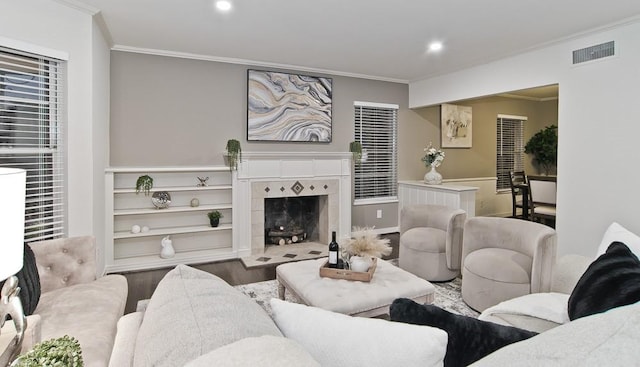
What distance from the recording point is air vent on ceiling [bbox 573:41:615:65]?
3521mm

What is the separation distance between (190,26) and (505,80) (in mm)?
3895

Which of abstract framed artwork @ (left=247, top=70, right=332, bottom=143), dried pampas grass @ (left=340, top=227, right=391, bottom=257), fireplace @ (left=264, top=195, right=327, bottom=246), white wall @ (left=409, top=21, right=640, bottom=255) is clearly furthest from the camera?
fireplace @ (left=264, top=195, right=327, bottom=246)

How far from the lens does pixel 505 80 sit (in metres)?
4.55

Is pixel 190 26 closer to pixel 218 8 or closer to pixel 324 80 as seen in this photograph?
pixel 218 8

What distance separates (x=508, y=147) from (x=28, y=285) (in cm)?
792

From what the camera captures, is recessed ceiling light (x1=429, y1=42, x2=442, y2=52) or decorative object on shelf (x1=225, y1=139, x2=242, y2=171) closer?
recessed ceiling light (x1=429, y1=42, x2=442, y2=52)

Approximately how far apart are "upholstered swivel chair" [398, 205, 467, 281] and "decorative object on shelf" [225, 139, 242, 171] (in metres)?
2.28

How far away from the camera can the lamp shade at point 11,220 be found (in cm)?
104

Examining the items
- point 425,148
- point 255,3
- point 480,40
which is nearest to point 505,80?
point 480,40

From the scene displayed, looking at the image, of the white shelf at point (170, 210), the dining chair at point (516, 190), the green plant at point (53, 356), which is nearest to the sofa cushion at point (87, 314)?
the green plant at point (53, 356)

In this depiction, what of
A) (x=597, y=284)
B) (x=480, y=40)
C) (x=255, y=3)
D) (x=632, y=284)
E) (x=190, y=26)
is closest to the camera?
(x=632, y=284)

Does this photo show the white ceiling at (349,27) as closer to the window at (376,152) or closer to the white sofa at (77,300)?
the window at (376,152)

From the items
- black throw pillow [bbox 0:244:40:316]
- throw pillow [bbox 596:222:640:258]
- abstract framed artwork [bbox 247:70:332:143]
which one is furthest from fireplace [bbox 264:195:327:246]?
throw pillow [bbox 596:222:640:258]

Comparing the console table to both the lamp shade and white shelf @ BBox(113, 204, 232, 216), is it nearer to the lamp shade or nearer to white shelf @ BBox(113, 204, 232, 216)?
white shelf @ BBox(113, 204, 232, 216)
